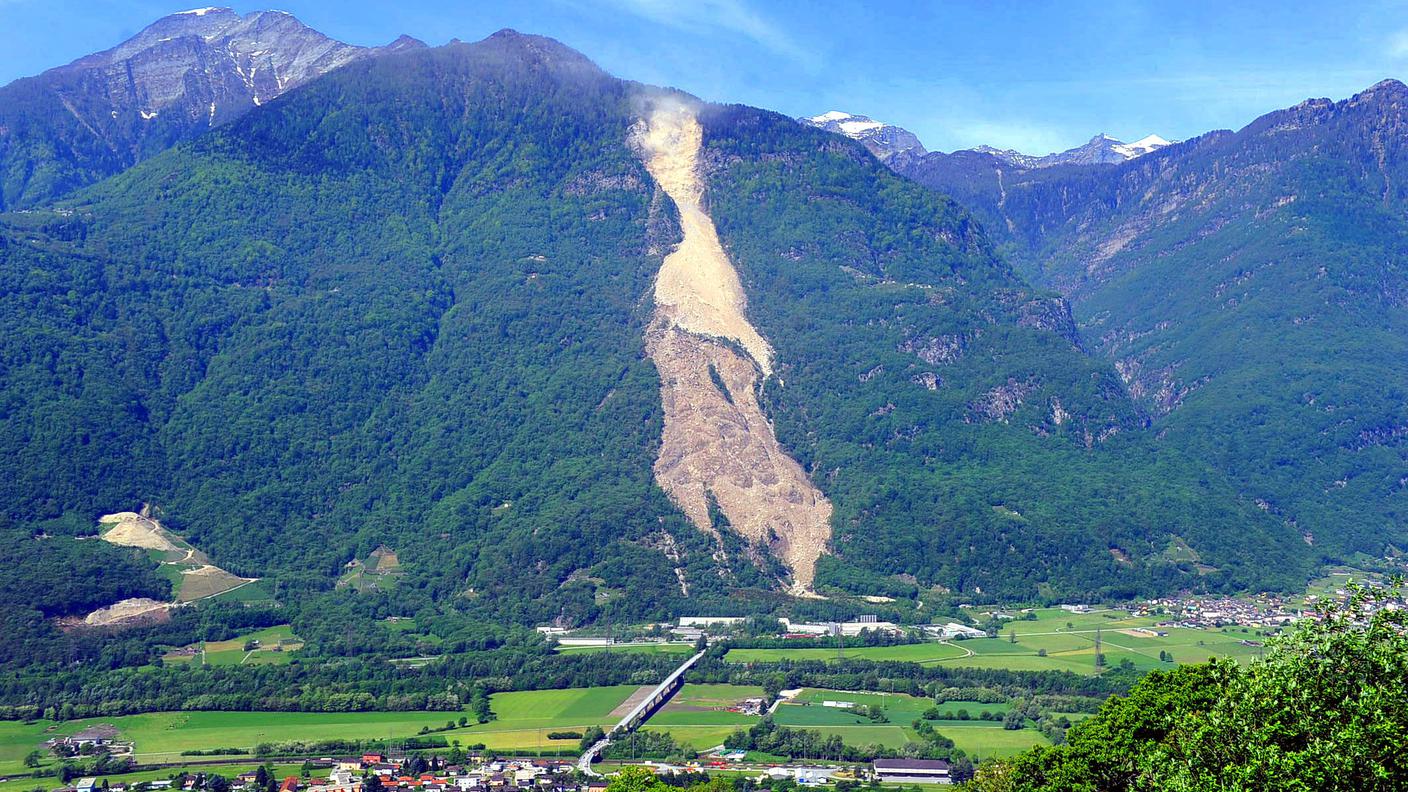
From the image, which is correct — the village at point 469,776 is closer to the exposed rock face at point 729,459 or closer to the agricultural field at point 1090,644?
the agricultural field at point 1090,644

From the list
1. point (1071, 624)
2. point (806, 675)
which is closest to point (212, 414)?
point (806, 675)

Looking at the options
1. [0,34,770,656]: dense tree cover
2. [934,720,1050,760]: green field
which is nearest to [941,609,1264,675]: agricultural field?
[934,720,1050,760]: green field

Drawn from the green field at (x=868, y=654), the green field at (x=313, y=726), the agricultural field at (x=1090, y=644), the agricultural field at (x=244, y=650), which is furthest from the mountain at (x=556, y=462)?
the green field at (x=313, y=726)

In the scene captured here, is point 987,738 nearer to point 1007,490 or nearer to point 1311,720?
point 1311,720

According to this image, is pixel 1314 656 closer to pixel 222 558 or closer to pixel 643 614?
pixel 643 614

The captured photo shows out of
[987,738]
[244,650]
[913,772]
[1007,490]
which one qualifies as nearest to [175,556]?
[244,650]

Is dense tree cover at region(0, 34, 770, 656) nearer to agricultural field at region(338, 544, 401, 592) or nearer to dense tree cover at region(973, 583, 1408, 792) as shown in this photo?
agricultural field at region(338, 544, 401, 592)
